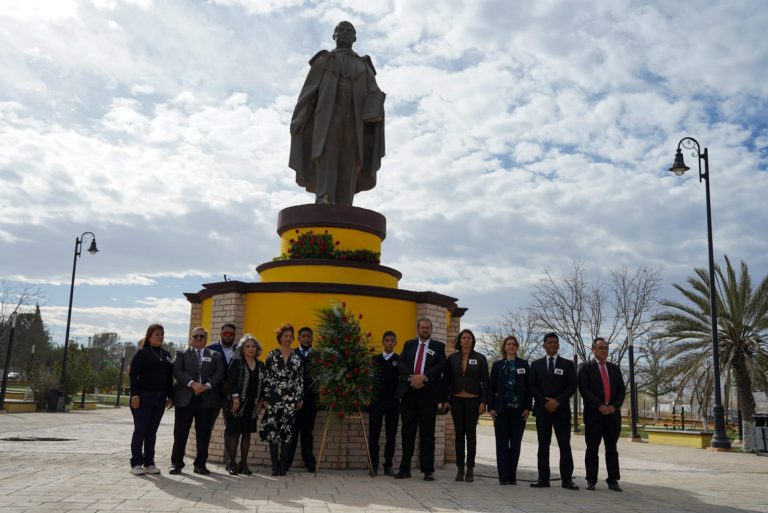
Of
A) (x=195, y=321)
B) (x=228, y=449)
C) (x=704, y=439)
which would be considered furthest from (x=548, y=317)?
(x=228, y=449)

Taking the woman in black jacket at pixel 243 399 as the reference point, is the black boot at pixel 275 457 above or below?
below

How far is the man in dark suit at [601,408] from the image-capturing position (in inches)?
303

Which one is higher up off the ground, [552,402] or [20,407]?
[552,402]

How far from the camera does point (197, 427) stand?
8047mm

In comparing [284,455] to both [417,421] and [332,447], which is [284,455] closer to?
[332,447]

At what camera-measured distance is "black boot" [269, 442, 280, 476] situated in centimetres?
796

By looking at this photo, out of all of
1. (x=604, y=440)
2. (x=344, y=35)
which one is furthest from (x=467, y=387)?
(x=344, y=35)

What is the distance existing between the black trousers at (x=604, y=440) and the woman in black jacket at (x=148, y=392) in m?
5.03

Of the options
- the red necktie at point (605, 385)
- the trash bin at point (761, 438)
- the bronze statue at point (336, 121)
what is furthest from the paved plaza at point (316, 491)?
the trash bin at point (761, 438)

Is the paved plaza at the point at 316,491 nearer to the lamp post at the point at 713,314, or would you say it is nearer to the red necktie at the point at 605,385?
the red necktie at the point at 605,385

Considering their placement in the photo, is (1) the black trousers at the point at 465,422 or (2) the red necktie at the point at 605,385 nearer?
(2) the red necktie at the point at 605,385

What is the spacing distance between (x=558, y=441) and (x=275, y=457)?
3.45m

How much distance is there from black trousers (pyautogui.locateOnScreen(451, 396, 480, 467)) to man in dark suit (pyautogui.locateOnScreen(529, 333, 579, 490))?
0.75m

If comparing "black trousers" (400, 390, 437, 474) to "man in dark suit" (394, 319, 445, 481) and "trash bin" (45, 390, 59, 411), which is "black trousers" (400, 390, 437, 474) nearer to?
"man in dark suit" (394, 319, 445, 481)
